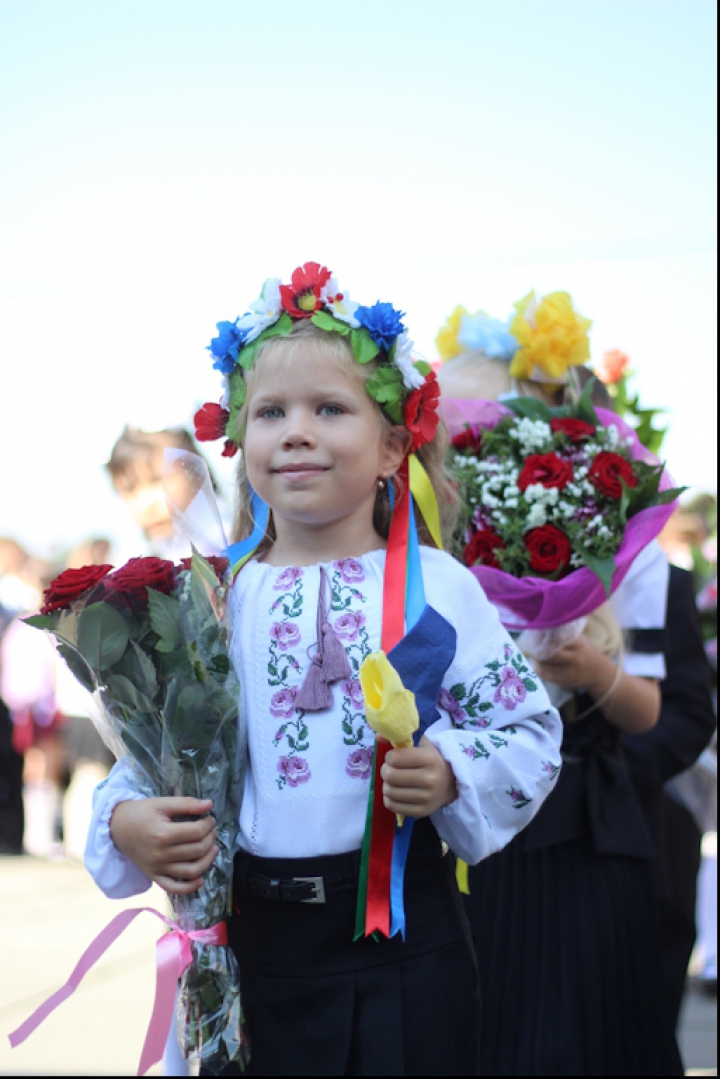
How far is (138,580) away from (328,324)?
0.59 m

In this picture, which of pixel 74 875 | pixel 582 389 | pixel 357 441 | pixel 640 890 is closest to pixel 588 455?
pixel 582 389

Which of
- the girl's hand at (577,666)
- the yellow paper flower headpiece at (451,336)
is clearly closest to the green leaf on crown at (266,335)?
the girl's hand at (577,666)

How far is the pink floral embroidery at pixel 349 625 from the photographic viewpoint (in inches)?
75.2

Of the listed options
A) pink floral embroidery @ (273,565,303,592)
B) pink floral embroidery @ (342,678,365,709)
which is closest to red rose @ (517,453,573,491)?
pink floral embroidery @ (273,565,303,592)

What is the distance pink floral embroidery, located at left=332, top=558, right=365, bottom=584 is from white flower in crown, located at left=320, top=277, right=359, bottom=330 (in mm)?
432

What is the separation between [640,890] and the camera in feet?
8.78

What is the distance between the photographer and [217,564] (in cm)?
190

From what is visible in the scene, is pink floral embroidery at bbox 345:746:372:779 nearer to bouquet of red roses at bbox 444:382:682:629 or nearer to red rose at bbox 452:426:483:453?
bouquet of red roses at bbox 444:382:682:629

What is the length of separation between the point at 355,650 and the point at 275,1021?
0.63 meters

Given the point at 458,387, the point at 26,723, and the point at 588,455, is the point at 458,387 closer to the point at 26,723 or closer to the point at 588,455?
the point at 588,455

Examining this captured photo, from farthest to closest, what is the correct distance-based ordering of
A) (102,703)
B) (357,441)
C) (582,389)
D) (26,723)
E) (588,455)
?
1. (26,723)
2. (582,389)
3. (588,455)
4. (357,441)
5. (102,703)

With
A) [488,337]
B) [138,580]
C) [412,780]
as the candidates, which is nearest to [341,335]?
[138,580]

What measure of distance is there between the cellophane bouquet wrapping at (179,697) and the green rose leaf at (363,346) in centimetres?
47

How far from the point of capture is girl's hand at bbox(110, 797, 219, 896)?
1.73 m
